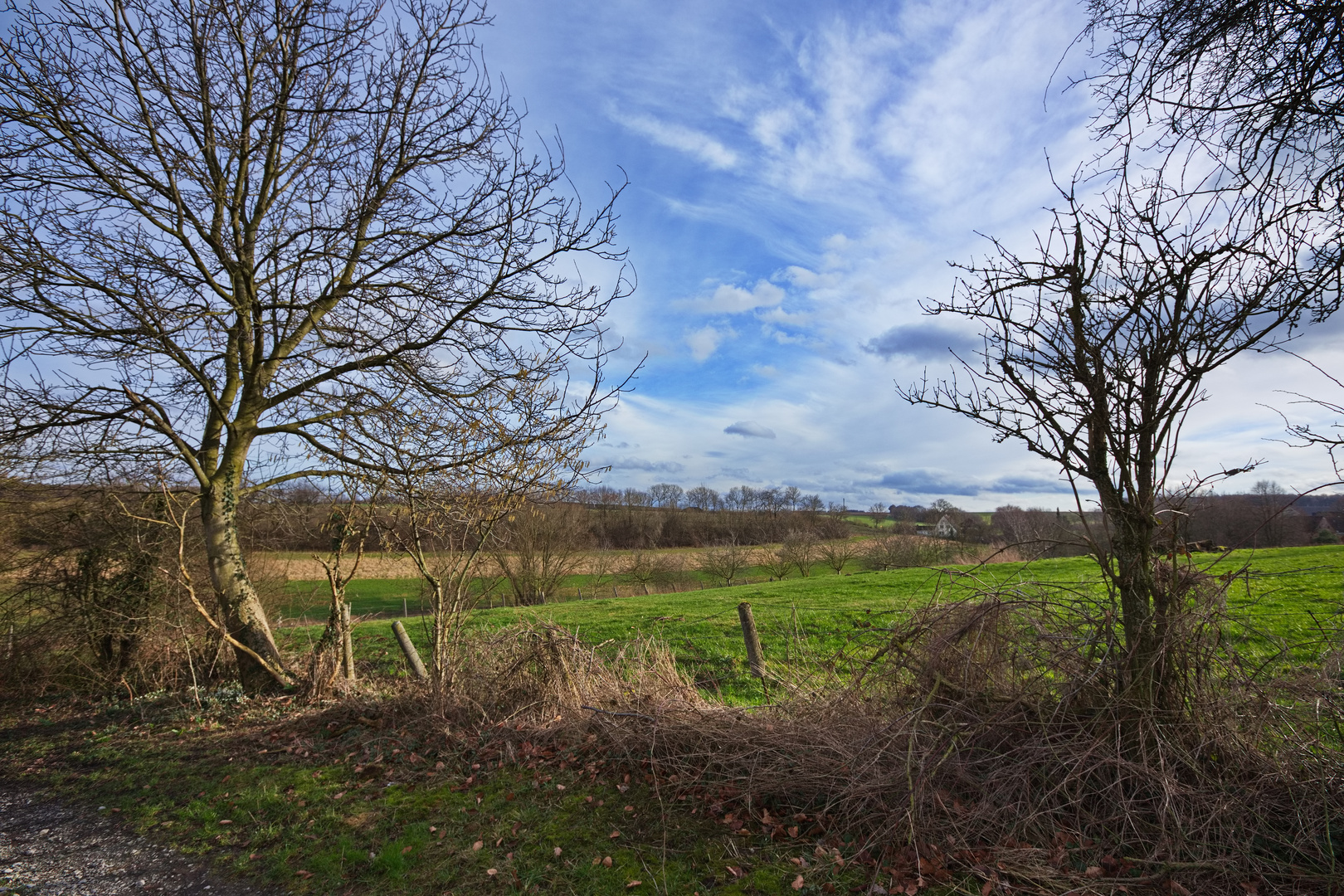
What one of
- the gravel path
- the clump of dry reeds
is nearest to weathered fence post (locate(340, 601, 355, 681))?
the gravel path

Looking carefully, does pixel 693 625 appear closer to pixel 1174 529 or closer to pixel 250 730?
pixel 250 730

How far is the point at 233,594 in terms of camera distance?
332 inches

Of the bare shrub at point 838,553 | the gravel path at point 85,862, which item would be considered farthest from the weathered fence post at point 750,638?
the bare shrub at point 838,553

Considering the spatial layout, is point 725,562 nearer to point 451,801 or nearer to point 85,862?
point 451,801

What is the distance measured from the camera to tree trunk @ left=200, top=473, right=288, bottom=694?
841 centimetres

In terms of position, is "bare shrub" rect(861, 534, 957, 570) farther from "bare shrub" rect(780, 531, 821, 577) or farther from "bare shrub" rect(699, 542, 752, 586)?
"bare shrub" rect(699, 542, 752, 586)

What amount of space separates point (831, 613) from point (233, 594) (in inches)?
425

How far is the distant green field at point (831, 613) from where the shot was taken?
5.18 metres

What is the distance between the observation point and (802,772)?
14.5 feet

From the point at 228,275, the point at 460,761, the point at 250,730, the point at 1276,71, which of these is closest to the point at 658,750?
the point at 460,761

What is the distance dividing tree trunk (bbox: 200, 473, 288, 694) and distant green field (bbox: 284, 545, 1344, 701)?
1174 mm

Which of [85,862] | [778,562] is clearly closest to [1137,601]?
[85,862]

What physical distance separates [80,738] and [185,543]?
2935mm

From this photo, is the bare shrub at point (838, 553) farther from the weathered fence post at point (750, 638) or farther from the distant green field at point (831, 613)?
the weathered fence post at point (750, 638)
